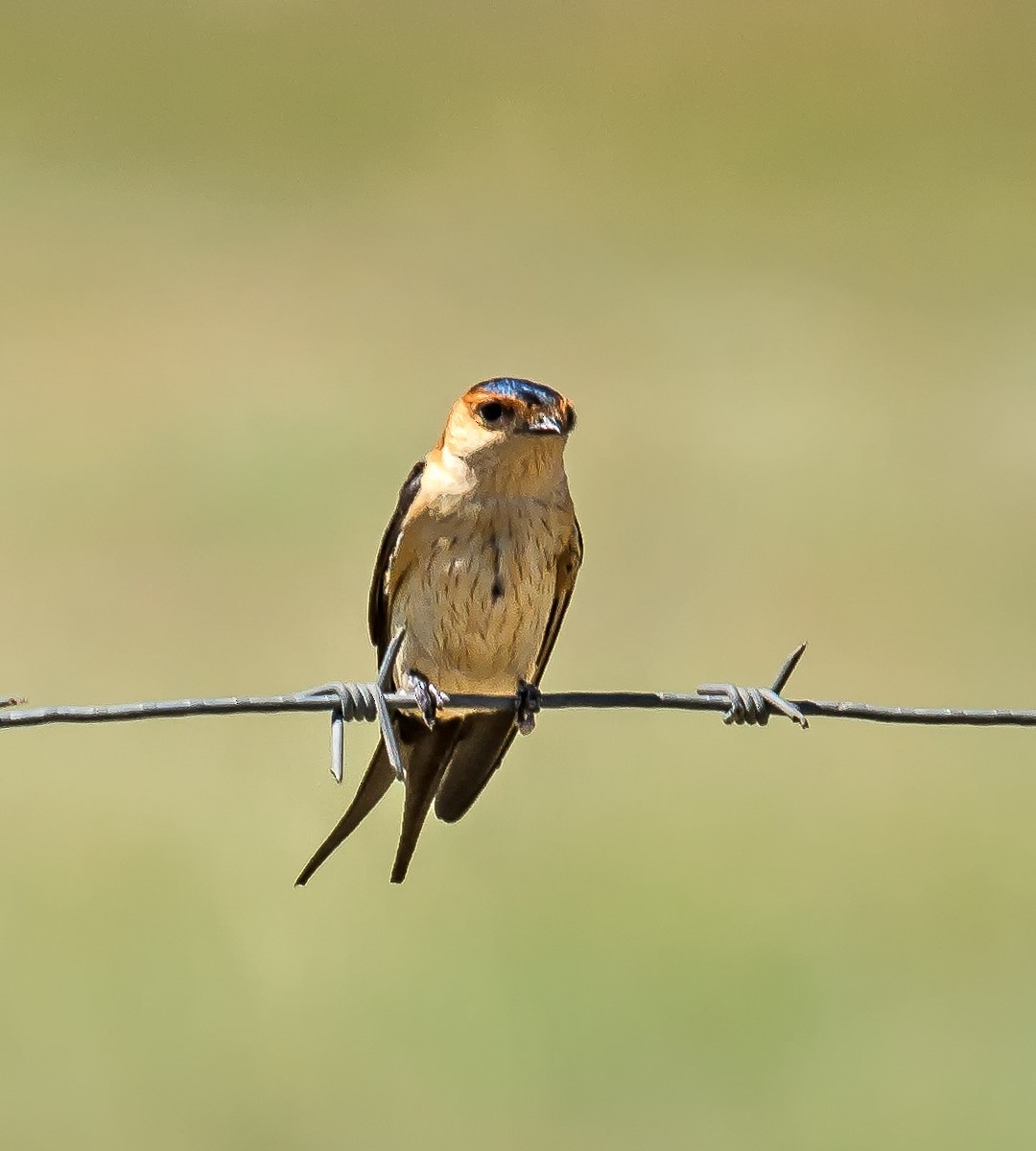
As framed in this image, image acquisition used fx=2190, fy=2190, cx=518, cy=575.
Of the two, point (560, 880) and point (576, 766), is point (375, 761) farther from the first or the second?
point (576, 766)

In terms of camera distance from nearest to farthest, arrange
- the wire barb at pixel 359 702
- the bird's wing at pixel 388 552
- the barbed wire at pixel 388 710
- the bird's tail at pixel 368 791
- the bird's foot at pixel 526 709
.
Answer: the barbed wire at pixel 388 710 < the wire barb at pixel 359 702 < the bird's tail at pixel 368 791 < the bird's foot at pixel 526 709 < the bird's wing at pixel 388 552

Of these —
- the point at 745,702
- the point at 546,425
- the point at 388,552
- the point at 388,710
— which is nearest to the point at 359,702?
the point at 388,710

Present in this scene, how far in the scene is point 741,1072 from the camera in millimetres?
8672

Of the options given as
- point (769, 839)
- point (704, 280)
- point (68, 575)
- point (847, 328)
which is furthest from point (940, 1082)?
point (704, 280)

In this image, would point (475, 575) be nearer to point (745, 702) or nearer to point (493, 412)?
point (493, 412)

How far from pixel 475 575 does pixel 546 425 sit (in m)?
0.38

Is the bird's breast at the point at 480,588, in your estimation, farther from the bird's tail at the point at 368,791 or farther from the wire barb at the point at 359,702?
the wire barb at the point at 359,702

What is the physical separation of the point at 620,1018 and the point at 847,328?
10.8m

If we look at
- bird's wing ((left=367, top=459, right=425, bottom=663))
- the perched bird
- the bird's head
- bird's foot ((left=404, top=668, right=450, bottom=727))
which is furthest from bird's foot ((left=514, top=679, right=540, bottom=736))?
the bird's head

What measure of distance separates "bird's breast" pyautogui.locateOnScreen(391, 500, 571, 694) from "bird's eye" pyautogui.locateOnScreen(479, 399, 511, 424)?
19 cm

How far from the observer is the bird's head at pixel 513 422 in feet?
15.2

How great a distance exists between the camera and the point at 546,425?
15.2 ft

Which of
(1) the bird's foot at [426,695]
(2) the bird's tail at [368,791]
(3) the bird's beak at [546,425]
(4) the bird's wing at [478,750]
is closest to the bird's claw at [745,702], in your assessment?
(2) the bird's tail at [368,791]

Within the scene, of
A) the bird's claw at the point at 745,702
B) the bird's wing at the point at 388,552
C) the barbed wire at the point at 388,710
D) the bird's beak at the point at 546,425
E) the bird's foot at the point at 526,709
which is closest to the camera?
the barbed wire at the point at 388,710
